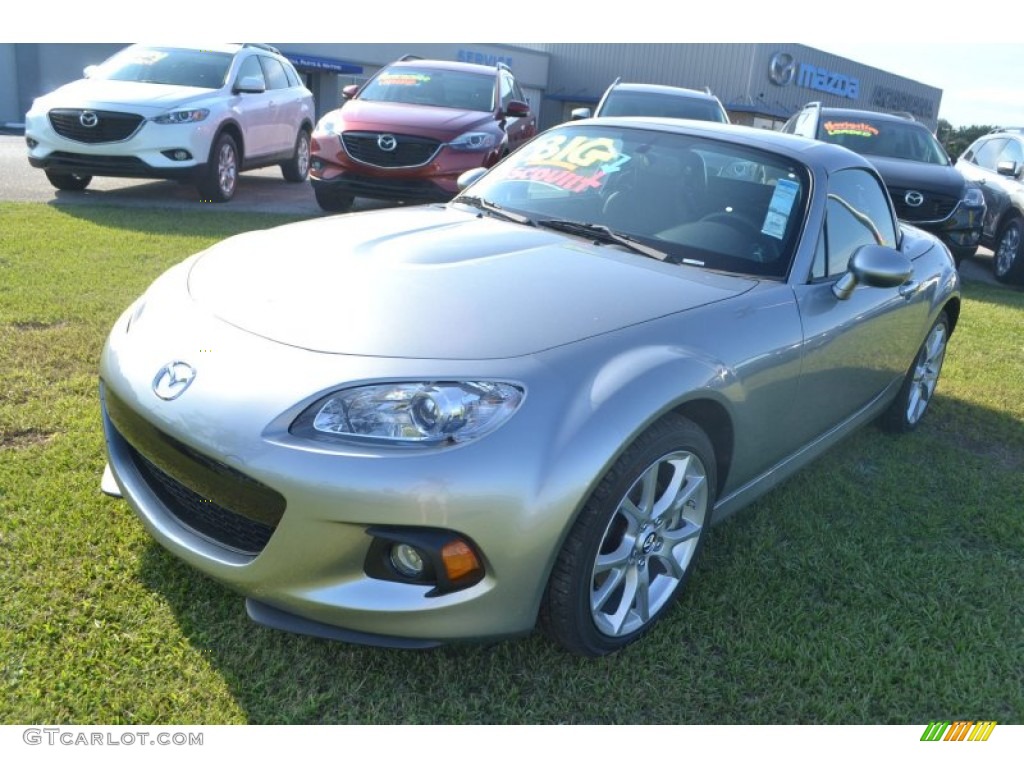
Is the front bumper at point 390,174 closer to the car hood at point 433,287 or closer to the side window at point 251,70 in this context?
the side window at point 251,70

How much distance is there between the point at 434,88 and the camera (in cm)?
1002

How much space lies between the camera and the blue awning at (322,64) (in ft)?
93.4

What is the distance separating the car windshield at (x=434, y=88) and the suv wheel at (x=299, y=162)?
2.14 metres

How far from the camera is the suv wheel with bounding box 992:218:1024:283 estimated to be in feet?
30.5

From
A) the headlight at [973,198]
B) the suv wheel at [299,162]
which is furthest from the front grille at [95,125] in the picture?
the headlight at [973,198]

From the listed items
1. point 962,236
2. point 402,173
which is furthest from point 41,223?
point 962,236

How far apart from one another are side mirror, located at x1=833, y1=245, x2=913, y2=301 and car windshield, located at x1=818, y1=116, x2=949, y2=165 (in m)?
7.12

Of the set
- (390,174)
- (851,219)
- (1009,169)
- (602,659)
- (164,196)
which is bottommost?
(164,196)

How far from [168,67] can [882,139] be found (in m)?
7.87

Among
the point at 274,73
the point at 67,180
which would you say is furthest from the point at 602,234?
the point at 274,73

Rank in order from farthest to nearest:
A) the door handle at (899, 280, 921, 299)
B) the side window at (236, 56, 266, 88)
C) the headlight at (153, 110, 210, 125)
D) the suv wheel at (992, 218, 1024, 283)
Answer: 1. the side window at (236, 56, 266, 88)
2. the suv wheel at (992, 218, 1024, 283)
3. the headlight at (153, 110, 210, 125)
4. the door handle at (899, 280, 921, 299)

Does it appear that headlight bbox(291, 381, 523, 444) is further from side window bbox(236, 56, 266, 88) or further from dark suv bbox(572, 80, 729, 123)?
side window bbox(236, 56, 266, 88)

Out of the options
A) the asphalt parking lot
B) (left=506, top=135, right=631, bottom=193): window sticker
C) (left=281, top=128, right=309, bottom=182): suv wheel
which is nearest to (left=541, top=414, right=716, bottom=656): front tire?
(left=506, top=135, right=631, bottom=193): window sticker

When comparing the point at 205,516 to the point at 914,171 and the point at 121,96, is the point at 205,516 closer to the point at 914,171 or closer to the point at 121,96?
the point at 121,96
